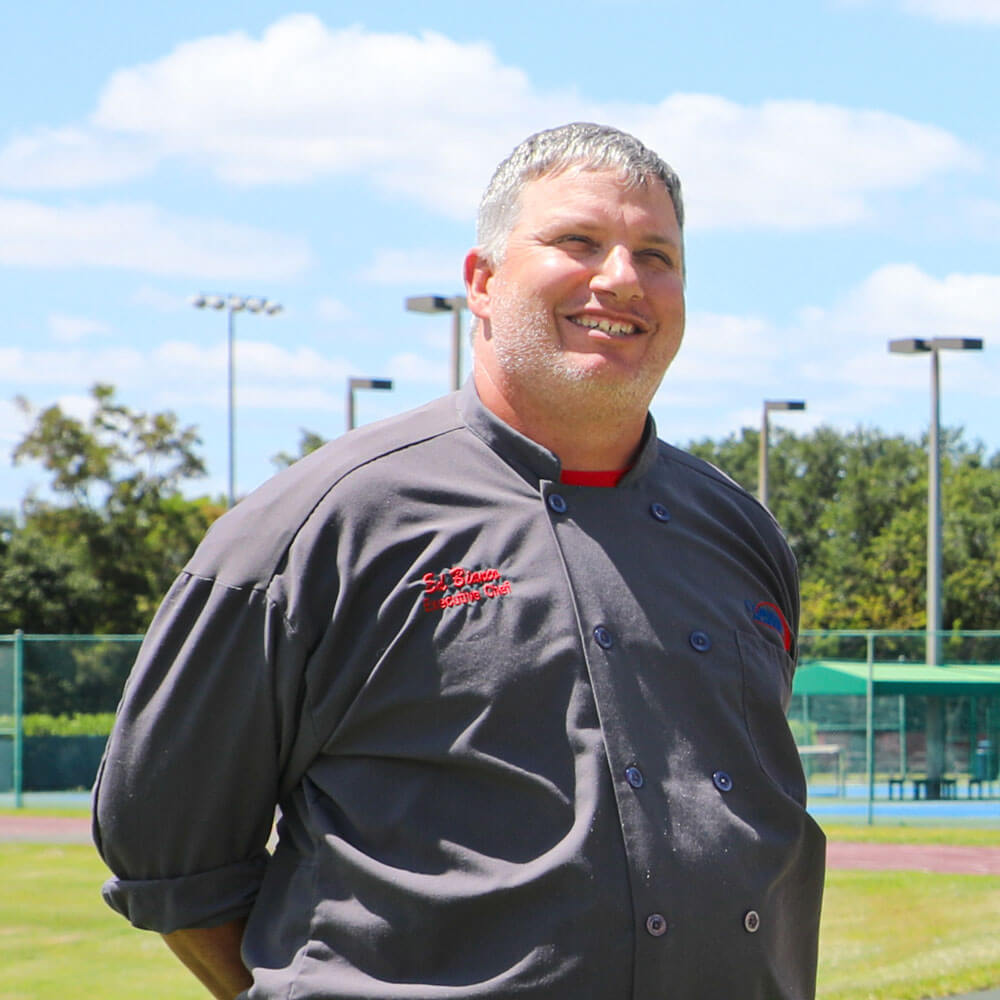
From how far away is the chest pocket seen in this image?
102 inches

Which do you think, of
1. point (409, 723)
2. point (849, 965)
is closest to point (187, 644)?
point (409, 723)

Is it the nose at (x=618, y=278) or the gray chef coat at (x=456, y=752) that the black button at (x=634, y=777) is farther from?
the nose at (x=618, y=278)

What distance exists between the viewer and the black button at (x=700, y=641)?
2.54 metres

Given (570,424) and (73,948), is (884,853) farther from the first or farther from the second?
(570,424)

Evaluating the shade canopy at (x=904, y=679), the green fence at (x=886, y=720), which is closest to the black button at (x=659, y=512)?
the green fence at (x=886, y=720)

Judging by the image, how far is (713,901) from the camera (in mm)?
2416

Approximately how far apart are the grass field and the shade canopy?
6.38 meters

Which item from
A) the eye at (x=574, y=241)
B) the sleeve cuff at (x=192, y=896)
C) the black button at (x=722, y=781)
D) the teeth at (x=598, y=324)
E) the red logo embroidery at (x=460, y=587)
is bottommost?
the sleeve cuff at (x=192, y=896)

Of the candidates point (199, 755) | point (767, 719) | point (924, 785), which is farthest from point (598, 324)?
point (924, 785)

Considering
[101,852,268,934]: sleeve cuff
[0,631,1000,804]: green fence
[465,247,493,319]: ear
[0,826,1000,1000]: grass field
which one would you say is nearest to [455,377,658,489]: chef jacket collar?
[465,247,493,319]: ear

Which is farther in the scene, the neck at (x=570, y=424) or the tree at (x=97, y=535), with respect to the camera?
the tree at (x=97, y=535)

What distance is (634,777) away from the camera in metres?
2.39

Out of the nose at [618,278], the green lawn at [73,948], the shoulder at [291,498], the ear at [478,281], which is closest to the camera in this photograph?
the shoulder at [291,498]

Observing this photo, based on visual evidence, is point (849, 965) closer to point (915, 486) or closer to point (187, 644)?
point (187, 644)
